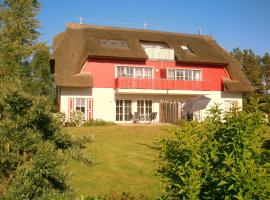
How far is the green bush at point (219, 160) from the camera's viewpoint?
4180 millimetres

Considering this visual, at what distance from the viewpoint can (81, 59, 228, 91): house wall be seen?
30250 millimetres

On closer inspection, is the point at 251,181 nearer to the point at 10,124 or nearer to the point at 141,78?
the point at 10,124

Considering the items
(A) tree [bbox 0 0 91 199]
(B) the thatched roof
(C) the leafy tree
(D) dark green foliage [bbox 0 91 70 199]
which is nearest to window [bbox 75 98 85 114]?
(B) the thatched roof

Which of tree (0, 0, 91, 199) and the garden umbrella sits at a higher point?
the garden umbrella

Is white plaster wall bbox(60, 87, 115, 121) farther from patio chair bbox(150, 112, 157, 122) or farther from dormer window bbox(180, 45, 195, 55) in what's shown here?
dormer window bbox(180, 45, 195, 55)

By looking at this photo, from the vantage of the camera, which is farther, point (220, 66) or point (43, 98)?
point (220, 66)

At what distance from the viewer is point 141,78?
101ft

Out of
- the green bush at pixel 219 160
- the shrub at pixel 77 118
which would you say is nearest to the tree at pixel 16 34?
the green bush at pixel 219 160

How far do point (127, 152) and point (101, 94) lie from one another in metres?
13.6

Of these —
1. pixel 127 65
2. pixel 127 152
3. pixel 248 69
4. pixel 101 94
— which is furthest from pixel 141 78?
pixel 248 69

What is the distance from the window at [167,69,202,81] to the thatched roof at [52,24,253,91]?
3.77 feet

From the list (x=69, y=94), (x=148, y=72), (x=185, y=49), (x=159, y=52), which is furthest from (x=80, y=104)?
(x=185, y=49)

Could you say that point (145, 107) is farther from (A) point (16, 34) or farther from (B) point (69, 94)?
(A) point (16, 34)

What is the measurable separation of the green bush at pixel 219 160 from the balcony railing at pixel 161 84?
81.6 feet
